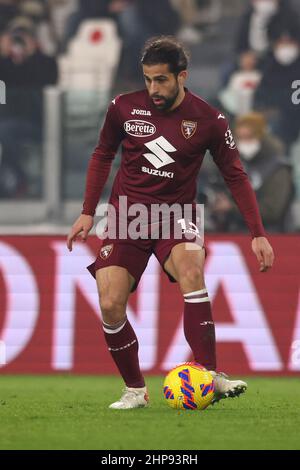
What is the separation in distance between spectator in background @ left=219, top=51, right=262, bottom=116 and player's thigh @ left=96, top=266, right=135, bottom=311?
17.5ft

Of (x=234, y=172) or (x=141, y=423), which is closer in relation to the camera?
(x=141, y=423)

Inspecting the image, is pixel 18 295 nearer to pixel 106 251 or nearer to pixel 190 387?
pixel 106 251

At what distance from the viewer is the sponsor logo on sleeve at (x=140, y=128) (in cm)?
707

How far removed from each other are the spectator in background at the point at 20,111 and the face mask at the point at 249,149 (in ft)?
6.62

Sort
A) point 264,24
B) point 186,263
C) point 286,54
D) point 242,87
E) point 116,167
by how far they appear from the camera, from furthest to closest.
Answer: point 264,24
point 286,54
point 242,87
point 116,167
point 186,263

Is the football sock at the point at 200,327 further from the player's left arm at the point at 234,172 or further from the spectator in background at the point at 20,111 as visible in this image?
the spectator in background at the point at 20,111

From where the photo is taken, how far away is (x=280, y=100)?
12.2 metres

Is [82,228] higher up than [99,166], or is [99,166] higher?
[99,166]

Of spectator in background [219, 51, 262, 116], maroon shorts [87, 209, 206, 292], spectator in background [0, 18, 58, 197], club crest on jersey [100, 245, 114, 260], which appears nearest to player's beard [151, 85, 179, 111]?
maroon shorts [87, 209, 206, 292]

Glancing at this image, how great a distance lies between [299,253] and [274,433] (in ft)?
16.5

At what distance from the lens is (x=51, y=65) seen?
1296 centimetres

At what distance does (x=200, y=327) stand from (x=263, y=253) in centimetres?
58

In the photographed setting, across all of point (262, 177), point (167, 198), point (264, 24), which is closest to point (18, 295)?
point (262, 177)

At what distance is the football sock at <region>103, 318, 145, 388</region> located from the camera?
23.5 ft
